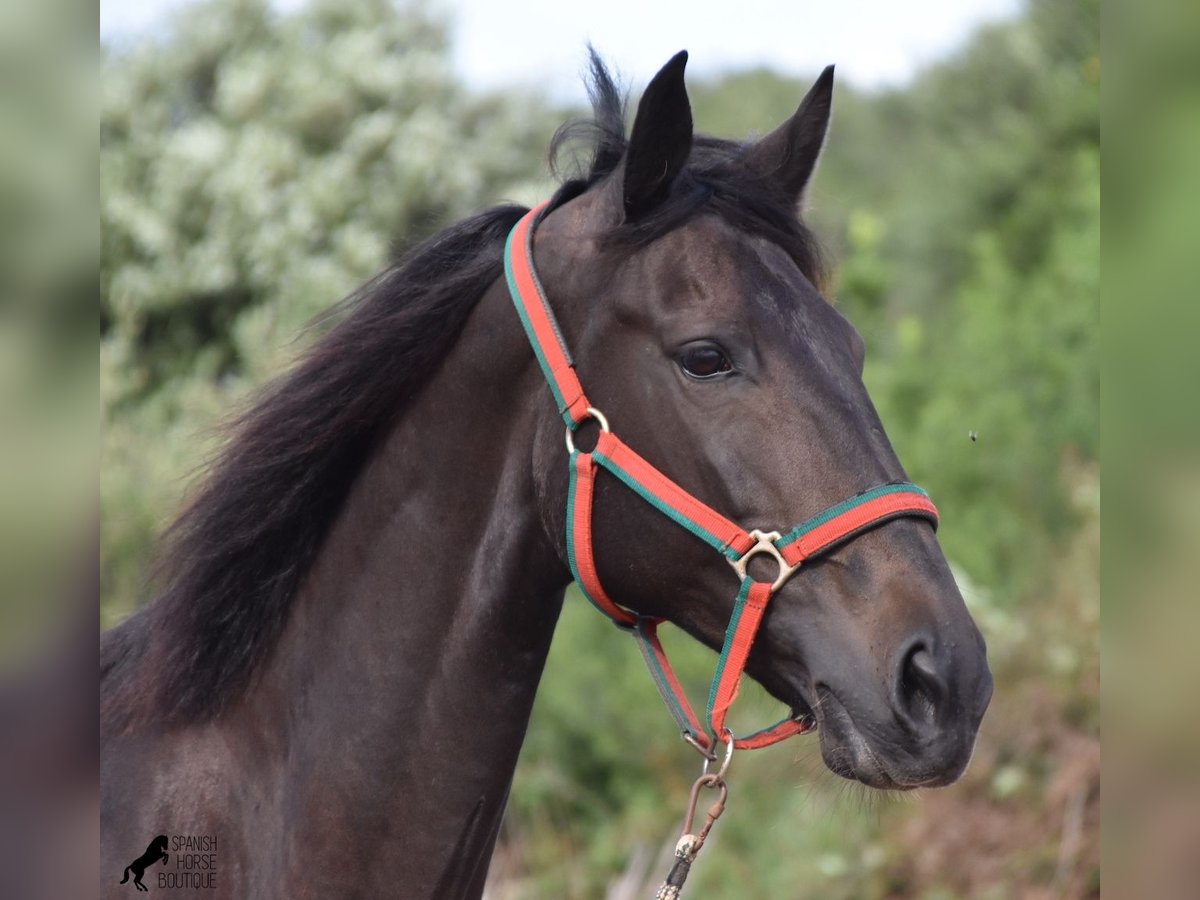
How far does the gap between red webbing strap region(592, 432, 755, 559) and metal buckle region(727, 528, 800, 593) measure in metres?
0.01

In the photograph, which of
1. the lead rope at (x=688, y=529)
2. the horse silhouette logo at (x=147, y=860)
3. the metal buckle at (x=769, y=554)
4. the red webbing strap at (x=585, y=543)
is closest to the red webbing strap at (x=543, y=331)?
the lead rope at (x=688, y=529)

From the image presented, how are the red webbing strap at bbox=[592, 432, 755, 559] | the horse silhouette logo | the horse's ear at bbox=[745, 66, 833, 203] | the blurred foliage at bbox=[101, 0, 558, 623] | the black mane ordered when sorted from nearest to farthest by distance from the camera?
1. the red webbing strap at bbox=[592, 432, 755, 559]
2. the horse silhouette logo
3. the black mane
4. the horse's ear at bbox=[745, 66, 833, 203]
5. the blurred foliage at bbox=[101, 0, 558, 623]

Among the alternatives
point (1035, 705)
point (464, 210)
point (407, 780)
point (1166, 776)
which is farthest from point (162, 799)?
point (464, 210)

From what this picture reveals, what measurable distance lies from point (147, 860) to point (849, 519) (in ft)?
5.24

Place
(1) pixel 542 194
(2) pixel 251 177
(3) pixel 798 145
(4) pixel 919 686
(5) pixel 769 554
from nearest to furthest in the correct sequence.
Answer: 1. (4) pixel 919 686
2. (5) pixel 769 554
3. (3) pixel 798 145
4. (1) pixel 542 194
5. (2) pixel 251 177

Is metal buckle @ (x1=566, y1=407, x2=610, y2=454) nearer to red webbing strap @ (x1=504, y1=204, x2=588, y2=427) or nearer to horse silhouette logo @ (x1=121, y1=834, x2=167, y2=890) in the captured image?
red webbing strap @ (x1=504, y1=204, x2=588, y2=427)

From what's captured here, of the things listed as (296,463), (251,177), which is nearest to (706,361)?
(296,463)

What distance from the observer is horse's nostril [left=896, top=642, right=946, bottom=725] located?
207 cm

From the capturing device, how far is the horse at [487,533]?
7.51 feet

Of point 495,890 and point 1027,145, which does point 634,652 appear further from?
point 1027,145

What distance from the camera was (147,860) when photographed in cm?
243

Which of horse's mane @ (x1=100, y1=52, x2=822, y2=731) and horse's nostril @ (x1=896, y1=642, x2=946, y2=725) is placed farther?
horse's mane @ (x1=100, y1=52, x2=822, y2=731)

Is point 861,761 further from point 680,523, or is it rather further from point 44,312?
point 44,312

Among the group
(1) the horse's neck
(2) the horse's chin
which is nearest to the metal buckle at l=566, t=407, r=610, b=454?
(1) the horse's neck
